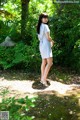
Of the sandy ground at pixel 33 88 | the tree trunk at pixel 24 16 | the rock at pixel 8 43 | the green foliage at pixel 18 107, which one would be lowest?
the sandy ground at pixel 33 88

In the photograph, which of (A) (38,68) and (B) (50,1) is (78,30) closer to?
(A) (38,68)

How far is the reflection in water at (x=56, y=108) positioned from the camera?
627 cm

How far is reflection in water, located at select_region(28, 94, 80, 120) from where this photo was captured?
247 inches

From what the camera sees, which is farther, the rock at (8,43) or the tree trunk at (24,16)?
the tree trunk at (24,16)

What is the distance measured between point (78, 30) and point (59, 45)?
106 centimetres

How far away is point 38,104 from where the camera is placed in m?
6.99

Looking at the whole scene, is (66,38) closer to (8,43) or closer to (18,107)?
(8,43)

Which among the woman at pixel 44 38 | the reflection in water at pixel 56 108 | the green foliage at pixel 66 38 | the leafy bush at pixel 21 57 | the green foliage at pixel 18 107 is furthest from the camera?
the green foliage at pixel 66 38

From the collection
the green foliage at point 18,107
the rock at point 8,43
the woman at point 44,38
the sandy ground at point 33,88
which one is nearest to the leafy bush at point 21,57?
the rock at point 8,43

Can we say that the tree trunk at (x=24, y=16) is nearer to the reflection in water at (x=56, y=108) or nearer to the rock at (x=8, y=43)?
the rock at (x=8, y=43)

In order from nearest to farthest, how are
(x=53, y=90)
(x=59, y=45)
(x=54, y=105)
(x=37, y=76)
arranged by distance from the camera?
(x=54, y=105), (x=53, y=90), (x=37, y=76), (x=59, y=45)

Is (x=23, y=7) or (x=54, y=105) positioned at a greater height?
(x=23, y=7)

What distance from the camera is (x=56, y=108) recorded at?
267 inches

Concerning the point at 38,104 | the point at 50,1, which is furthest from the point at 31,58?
the point at 50,1
